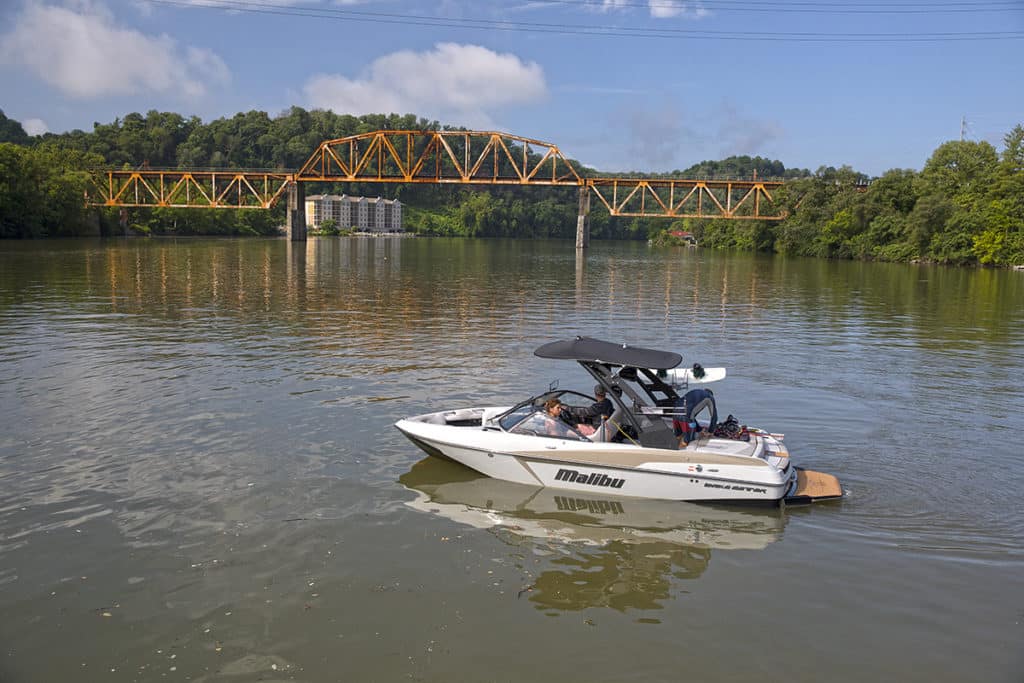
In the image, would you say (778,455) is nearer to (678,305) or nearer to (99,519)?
(99,519)

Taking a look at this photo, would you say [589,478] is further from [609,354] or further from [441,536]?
[441,536]

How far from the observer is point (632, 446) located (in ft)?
41.1

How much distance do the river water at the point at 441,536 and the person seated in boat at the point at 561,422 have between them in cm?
104

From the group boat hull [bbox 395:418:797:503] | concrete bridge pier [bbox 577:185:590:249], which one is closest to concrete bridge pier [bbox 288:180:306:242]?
concrete bridge pier [bbox 577:185:590:249]

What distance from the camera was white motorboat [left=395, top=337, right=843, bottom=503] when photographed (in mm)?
12352

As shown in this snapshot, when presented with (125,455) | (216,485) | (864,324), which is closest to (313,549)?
(216,485)

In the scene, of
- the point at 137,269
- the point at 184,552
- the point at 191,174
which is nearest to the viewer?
the point at 184,552

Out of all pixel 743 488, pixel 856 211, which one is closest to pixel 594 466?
pixel 743 488

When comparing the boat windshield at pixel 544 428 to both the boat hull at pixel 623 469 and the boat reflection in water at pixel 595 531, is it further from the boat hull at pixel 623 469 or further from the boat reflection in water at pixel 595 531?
the boat reflection in water at pixel 595 531

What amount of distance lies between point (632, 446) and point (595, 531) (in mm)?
1556

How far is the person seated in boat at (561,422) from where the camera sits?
13.1 metres

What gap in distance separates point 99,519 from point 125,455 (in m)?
2.87

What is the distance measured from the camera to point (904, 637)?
8992 millimetres

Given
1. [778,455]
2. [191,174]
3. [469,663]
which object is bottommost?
[469,663]
